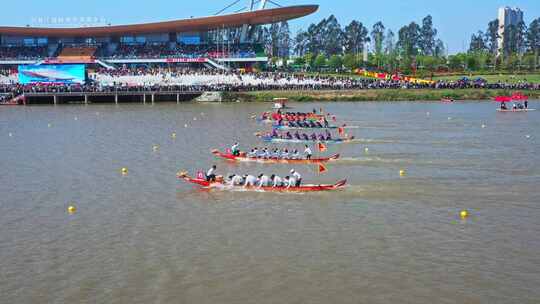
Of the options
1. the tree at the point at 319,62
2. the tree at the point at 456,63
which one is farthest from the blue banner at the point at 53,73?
the tree at the point at 456,63

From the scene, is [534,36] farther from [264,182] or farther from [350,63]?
[264,182]

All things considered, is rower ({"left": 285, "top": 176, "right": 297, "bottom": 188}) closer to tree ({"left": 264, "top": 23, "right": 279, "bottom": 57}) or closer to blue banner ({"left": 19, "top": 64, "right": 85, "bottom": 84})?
blue banner ({"left": 19, "top": 64, "right": 85, "bottom": 84})

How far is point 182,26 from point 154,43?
7.55 metres

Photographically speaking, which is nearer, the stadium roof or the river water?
the river water

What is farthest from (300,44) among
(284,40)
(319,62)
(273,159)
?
(273,159)

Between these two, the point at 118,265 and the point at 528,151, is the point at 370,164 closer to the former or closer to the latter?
the point at 528,151

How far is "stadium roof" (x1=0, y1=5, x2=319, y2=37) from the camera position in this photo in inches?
3452

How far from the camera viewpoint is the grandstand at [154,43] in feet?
297

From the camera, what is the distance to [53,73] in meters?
74.2

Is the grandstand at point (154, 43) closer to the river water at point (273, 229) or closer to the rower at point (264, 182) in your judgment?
the river water at point (273, 229)

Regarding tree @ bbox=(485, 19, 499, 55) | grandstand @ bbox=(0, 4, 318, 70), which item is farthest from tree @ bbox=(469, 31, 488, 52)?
grandstand @ bbox=(0, 4, 318, 70)

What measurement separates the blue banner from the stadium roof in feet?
59.7

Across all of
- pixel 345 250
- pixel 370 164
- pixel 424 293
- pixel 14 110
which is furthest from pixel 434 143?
pixel 14 110

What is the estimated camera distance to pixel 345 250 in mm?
16859
